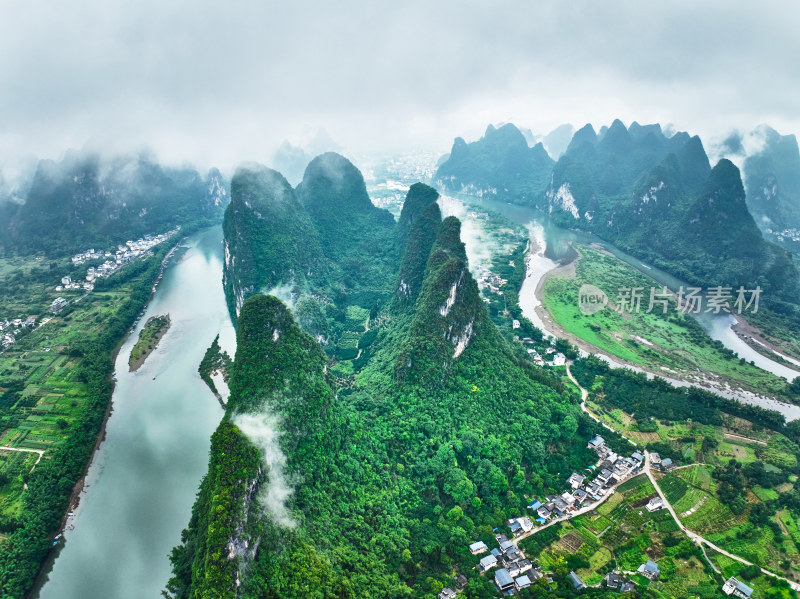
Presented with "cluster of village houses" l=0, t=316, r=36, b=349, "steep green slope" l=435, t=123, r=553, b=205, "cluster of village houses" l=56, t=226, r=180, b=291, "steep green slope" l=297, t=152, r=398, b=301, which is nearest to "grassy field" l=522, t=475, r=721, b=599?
"steep green slope" l=297, t=152, r=398, b=301

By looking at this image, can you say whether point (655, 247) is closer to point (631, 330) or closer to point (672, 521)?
point (631, 330)

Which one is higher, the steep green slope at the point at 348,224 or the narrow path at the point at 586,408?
the steep green slope at the point at 348,224

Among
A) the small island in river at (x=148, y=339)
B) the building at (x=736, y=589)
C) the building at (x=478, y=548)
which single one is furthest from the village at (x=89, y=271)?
the building at (x=736, y=589)

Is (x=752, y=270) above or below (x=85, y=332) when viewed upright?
above

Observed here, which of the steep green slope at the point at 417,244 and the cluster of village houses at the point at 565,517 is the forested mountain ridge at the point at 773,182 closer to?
the steep green slope at the point at 417,244

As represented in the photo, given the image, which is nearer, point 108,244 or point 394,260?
point 394,260

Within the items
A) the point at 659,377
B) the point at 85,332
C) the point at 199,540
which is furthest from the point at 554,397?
the point at 85,332

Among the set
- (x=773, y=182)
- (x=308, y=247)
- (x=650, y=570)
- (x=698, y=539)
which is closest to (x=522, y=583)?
(x=650, y=570)
